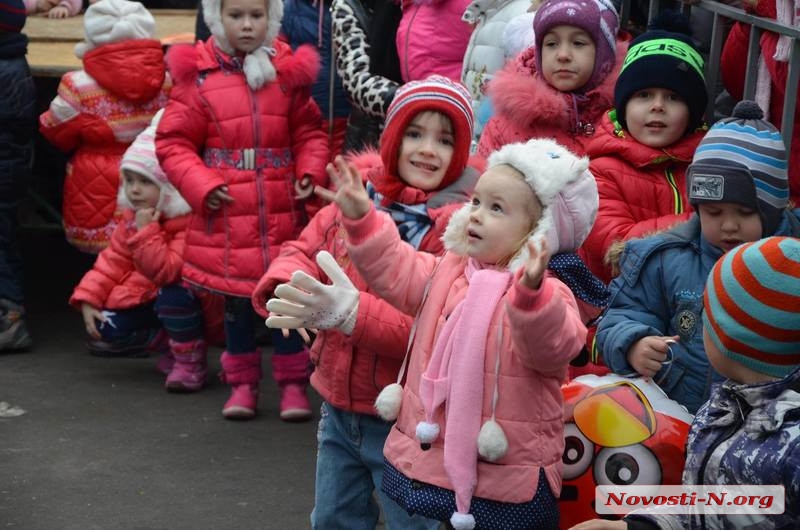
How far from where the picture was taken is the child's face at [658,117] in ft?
15.0

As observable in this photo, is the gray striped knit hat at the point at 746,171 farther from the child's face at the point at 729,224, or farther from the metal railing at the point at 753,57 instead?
the metal railing at the point at 753,57

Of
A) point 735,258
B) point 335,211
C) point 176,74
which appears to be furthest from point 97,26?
point 735,258

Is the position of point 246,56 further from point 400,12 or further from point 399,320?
point 399,320

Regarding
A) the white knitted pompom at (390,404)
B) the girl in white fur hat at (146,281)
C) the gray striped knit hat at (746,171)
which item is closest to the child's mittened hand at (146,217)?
the girl in white fur hat at (146,281)

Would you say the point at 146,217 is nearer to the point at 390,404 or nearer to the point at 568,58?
the point at 568,58

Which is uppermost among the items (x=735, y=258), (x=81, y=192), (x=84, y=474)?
(x=735, y=258)

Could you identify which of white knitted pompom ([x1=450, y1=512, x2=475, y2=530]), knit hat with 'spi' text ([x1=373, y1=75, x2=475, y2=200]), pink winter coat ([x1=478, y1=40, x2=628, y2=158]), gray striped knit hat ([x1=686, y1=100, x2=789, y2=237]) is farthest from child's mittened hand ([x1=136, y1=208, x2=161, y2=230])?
white knitted pompom ([x1=450, y1=512, x2=475, y2=530])

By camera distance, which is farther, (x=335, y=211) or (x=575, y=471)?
(x=335, y=211)

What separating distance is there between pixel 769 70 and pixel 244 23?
2508 millimetres

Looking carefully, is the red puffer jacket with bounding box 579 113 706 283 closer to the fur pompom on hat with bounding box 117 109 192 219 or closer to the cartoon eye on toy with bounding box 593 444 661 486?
the cartoon eye on toy with bounding box 593 444 661 486

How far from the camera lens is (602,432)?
3.57m

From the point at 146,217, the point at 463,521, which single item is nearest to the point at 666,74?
the point at 463,521

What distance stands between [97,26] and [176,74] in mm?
1465

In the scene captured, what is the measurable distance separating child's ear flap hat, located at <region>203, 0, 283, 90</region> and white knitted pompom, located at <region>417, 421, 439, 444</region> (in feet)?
10.2
